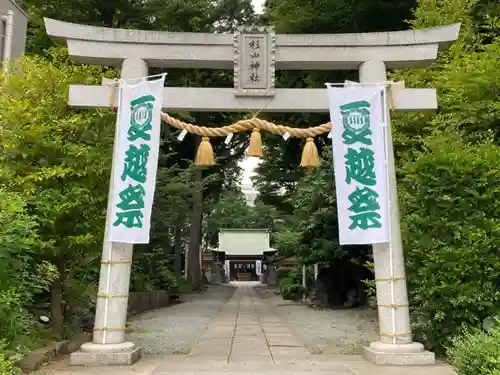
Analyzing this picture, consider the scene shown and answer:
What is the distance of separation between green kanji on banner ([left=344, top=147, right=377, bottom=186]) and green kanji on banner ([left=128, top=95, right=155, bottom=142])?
3.17m

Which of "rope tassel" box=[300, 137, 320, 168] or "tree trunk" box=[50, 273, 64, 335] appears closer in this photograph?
"rope tassel" box=[300, 137, 320, 168]

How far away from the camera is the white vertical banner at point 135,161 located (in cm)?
746

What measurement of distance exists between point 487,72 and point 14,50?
11601 millimetres

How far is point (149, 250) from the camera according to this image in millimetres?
19578

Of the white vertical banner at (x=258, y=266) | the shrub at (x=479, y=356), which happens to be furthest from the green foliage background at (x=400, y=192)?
the white vertical banner at (x=258, y=266)

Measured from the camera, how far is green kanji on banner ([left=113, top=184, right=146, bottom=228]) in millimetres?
7453

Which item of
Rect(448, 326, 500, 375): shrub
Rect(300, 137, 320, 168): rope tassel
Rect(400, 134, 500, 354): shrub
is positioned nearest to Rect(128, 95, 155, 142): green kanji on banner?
→ Rect(300, 137, 320, 168): rope tassel

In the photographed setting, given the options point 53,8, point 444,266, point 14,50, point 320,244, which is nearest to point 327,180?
point 320,244

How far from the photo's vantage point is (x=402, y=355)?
728cm

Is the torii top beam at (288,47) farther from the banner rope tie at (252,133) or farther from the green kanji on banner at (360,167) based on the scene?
the green kanji on banner at (360,167)

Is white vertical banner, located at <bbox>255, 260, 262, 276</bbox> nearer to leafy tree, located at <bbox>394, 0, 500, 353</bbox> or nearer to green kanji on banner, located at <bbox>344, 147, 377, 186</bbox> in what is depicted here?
leafy tree, located at <bbox>394, 0, 500, 353</bbox>

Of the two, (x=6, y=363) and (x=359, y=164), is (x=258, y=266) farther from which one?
(x=6, y=363)

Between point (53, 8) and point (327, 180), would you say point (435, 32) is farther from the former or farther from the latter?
point (53, 8)

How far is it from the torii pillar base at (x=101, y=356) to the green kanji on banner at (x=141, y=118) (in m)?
3.18
